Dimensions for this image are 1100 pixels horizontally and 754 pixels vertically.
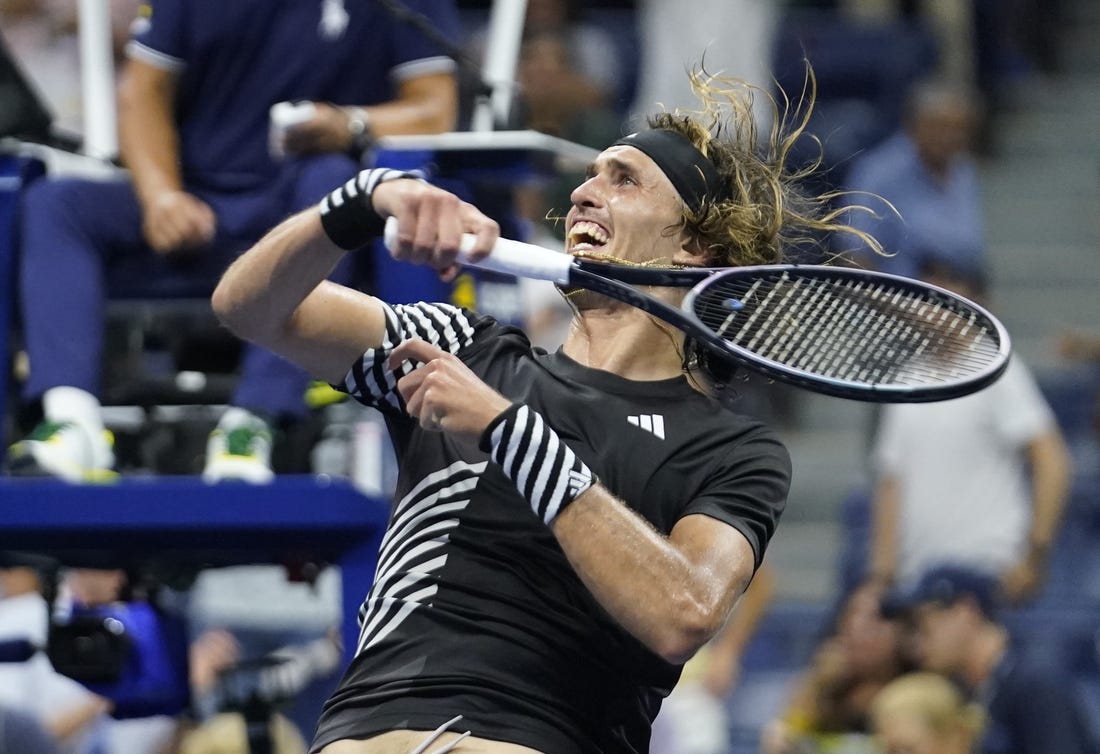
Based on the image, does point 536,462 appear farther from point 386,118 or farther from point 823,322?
point 386,118

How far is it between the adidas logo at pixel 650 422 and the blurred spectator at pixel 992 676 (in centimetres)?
309

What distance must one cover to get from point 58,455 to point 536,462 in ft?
5.47

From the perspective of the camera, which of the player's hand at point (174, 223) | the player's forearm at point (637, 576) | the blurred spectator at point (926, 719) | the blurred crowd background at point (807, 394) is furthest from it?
the blurred spectator at point (926, 719)

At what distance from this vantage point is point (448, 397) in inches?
96.4

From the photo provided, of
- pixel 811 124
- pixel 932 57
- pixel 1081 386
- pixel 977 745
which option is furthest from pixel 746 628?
pixel 932 57

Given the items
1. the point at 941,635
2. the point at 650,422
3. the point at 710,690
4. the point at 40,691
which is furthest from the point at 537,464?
the point at 710,690

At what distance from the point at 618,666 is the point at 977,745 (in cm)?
324

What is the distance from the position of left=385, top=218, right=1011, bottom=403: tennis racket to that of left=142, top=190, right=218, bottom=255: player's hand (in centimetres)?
171

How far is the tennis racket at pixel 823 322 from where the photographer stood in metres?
2.63

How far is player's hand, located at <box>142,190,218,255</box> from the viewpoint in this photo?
13.8ft

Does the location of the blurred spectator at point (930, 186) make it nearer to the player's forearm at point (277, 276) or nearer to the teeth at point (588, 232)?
the teeth at point (588, 232)

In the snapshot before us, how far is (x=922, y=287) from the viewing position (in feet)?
9.52

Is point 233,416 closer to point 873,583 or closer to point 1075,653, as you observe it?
point 873,583

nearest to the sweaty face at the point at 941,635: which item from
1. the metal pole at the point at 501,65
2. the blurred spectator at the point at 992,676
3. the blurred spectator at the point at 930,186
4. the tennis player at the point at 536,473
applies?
the blurred spectator at the point at 992,676
